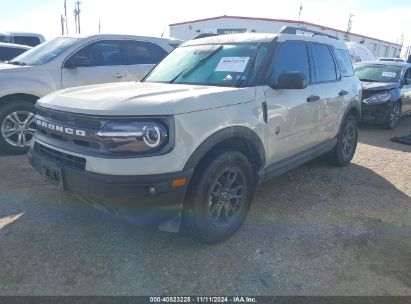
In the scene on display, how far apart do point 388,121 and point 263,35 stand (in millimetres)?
6322

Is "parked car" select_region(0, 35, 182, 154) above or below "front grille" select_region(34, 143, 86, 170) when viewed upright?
above

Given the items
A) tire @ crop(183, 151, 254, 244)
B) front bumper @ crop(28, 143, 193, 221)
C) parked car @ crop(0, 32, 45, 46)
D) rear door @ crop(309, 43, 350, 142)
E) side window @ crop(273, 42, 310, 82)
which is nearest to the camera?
front bumper @ crop(28, 143, 193, 221)

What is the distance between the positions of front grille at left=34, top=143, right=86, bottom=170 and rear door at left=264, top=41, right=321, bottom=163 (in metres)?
1.76

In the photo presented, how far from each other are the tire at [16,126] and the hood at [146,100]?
250cm

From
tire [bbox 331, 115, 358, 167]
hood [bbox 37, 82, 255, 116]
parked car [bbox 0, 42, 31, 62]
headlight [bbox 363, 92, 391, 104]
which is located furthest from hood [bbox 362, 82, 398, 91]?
parked car [bbox 0, 42, 31, 62]

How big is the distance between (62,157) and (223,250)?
154 centimetres

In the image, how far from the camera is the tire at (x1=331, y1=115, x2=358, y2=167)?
537 cm

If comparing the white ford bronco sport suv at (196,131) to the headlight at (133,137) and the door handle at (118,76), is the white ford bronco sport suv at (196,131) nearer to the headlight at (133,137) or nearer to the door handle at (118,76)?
the headlight at (133,137)

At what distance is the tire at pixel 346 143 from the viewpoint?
5.37m

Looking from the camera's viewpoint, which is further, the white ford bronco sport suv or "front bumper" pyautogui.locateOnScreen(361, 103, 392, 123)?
"front bumper" pyautogui.locateOnScreen(361, 103, 392, 123)

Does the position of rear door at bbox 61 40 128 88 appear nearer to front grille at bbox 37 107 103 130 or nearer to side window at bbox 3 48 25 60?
front grille at bbox 37 107 103 130

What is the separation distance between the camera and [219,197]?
318 centimetres

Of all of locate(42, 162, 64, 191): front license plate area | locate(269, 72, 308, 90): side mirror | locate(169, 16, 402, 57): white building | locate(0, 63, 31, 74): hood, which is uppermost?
locate(169, 16, 402, 57): white building

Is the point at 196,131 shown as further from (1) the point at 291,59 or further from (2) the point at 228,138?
(1) the point at 291,59
